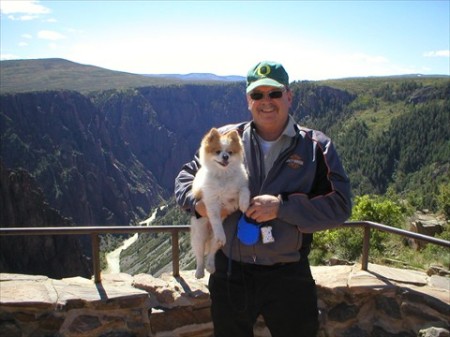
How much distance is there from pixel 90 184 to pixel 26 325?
163m

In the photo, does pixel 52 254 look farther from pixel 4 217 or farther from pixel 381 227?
pixel 381 227

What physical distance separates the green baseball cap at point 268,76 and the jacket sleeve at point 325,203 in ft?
2.02

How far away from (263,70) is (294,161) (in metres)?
0.77

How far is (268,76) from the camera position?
343 centimetres

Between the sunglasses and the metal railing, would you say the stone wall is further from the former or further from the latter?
the sunglasses

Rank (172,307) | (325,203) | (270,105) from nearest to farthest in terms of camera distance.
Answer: (325,203) < (270,105) < (172,307)

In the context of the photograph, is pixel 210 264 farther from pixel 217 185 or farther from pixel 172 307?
pixel 172 307

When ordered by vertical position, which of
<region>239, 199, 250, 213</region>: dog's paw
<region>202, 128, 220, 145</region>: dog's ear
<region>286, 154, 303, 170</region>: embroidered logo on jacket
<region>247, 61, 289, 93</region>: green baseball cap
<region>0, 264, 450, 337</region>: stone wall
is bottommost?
<region>0, 264, 450, 337</region>: stone wall

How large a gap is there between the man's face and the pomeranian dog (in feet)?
1.16

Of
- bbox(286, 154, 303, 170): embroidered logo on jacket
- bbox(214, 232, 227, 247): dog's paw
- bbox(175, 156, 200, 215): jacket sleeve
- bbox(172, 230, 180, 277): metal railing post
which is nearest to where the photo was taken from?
bbox(286, 154, 303, 170): embroidered logo on jacket

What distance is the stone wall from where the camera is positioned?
194 inches

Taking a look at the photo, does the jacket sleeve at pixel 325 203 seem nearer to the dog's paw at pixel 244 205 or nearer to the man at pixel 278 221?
the man at pixel 278 221

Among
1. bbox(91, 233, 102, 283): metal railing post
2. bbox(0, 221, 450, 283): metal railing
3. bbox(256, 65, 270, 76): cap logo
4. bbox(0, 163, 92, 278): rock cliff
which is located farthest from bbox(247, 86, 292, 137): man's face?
bbox(0, 163, 92, 278): rock cliff

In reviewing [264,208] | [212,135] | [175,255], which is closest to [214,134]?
[212,135]
